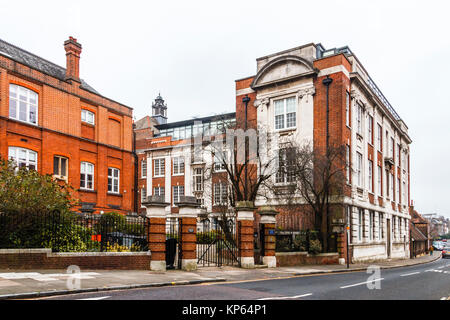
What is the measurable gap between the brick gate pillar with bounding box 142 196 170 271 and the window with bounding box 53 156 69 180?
18342 mm

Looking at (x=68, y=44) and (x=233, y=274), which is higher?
(x=68, y=44)

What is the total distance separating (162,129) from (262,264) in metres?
46.2

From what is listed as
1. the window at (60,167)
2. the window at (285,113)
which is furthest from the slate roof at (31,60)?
the window at (285,113)

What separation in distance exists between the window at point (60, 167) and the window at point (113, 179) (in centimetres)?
534

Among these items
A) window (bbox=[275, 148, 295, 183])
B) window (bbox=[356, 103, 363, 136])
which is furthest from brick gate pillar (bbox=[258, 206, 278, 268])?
window (bbox=[356, 103, 363, 136])

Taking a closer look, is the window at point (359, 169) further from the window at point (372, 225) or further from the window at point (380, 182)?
the window at point (380, 182)

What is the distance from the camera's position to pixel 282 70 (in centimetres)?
3191

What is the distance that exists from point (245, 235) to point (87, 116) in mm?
21837

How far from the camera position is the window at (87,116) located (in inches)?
1378

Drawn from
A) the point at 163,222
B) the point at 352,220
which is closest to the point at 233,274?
the point at 163,222

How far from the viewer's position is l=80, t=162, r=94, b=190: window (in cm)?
3441

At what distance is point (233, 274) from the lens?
1644 cm

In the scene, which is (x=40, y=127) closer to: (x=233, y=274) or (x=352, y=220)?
(x=233, y=274)
